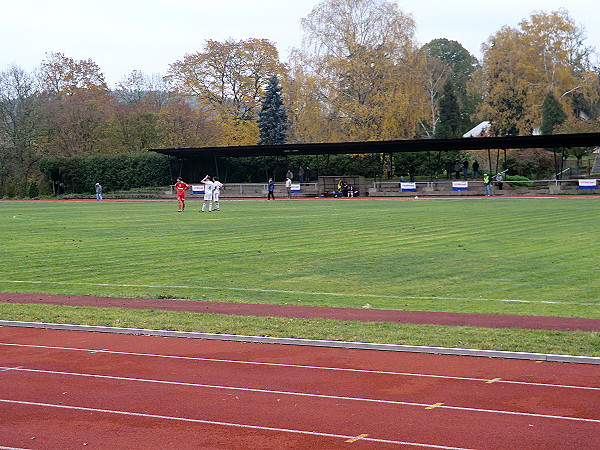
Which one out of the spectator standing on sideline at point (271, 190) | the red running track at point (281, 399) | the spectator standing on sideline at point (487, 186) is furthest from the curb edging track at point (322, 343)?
the spectator standing on sideline at point (271, 190)

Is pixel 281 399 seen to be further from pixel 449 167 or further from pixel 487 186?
pixel 449 167

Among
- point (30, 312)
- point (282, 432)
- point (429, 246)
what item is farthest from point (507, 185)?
point (282, 432)

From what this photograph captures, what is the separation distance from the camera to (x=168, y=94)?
95.5m

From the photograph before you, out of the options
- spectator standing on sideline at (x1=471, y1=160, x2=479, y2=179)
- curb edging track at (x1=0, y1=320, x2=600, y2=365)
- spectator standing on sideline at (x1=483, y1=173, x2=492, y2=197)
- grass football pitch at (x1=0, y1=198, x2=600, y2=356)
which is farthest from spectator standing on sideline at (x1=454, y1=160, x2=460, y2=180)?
curb edging track at (x1=0, y1=320, x2=600, y2=365)

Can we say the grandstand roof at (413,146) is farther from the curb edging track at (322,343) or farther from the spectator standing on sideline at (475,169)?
the curb edging track at (322,343)

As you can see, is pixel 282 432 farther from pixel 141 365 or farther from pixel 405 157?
pixel 405 157

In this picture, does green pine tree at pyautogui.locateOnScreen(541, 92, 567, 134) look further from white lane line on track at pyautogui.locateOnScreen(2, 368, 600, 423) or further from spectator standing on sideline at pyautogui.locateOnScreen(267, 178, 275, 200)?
white lane line on track at pyautogui.locateOnScreen(2, 368, 600, 423)

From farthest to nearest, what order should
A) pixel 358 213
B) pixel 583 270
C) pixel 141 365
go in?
pixel 358 213 < pixel 583 270 < pixel 141 365

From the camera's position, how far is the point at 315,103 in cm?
7250

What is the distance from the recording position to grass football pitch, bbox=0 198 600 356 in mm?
11164

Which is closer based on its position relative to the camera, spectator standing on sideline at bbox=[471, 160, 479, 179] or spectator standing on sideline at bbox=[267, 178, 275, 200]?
spectator standing on sideline at bbox=[267, 178, 275, 200]

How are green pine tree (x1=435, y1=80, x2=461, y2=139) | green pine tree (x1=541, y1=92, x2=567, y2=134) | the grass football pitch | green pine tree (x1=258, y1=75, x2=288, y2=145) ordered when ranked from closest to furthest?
the grass football pitch < green pine tree (x1=541, y1=92, x2=567, y2=134) < green pine tree (x1=258, y1=75, x2=288, y2=145) < green pine tree (x1=435, y1=80, x2=461, y2=139)

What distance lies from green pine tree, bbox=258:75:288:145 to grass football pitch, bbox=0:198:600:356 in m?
51.7

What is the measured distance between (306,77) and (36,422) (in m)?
66.7
